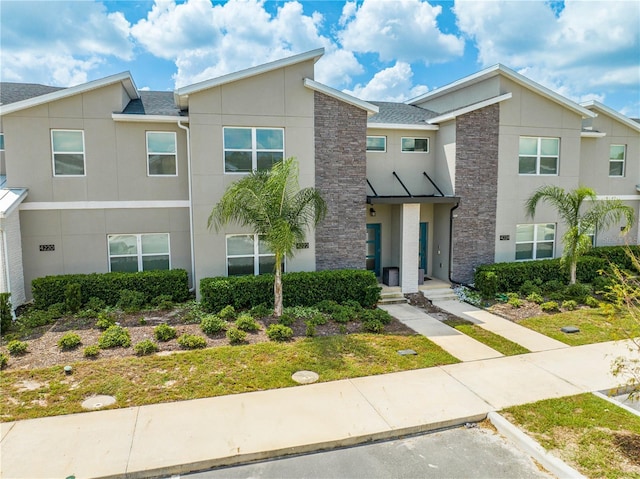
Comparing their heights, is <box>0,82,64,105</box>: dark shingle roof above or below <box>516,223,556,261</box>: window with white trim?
above

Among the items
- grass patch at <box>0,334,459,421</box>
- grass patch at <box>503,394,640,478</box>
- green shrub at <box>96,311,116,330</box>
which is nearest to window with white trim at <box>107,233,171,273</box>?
green shrub at <box>96,311,116,330</box>

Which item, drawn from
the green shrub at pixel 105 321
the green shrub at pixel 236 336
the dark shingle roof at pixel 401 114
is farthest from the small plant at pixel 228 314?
the dark shingle roof at pixel 401 114

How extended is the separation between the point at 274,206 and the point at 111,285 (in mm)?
6058

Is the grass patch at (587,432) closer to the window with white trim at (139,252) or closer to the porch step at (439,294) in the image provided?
the porch step at (439,294)

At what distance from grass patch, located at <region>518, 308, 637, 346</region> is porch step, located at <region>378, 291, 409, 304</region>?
3.82m

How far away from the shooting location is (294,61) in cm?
1341

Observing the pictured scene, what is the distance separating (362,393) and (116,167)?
11.1 metres

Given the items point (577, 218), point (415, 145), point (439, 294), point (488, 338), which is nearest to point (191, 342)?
point (488, 338)

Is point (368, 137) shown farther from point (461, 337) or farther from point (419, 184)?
point (461, 337)

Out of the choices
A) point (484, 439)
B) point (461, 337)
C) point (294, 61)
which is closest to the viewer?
point (484, 439)

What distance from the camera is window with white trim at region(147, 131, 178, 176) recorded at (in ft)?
46.6

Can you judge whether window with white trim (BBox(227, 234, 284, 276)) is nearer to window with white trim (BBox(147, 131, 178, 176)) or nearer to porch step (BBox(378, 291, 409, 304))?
window with white trim (BBox(147, 131, 178, 176))

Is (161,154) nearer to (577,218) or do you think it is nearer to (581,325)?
(581,325)

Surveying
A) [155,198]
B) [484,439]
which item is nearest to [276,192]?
[155,198]
